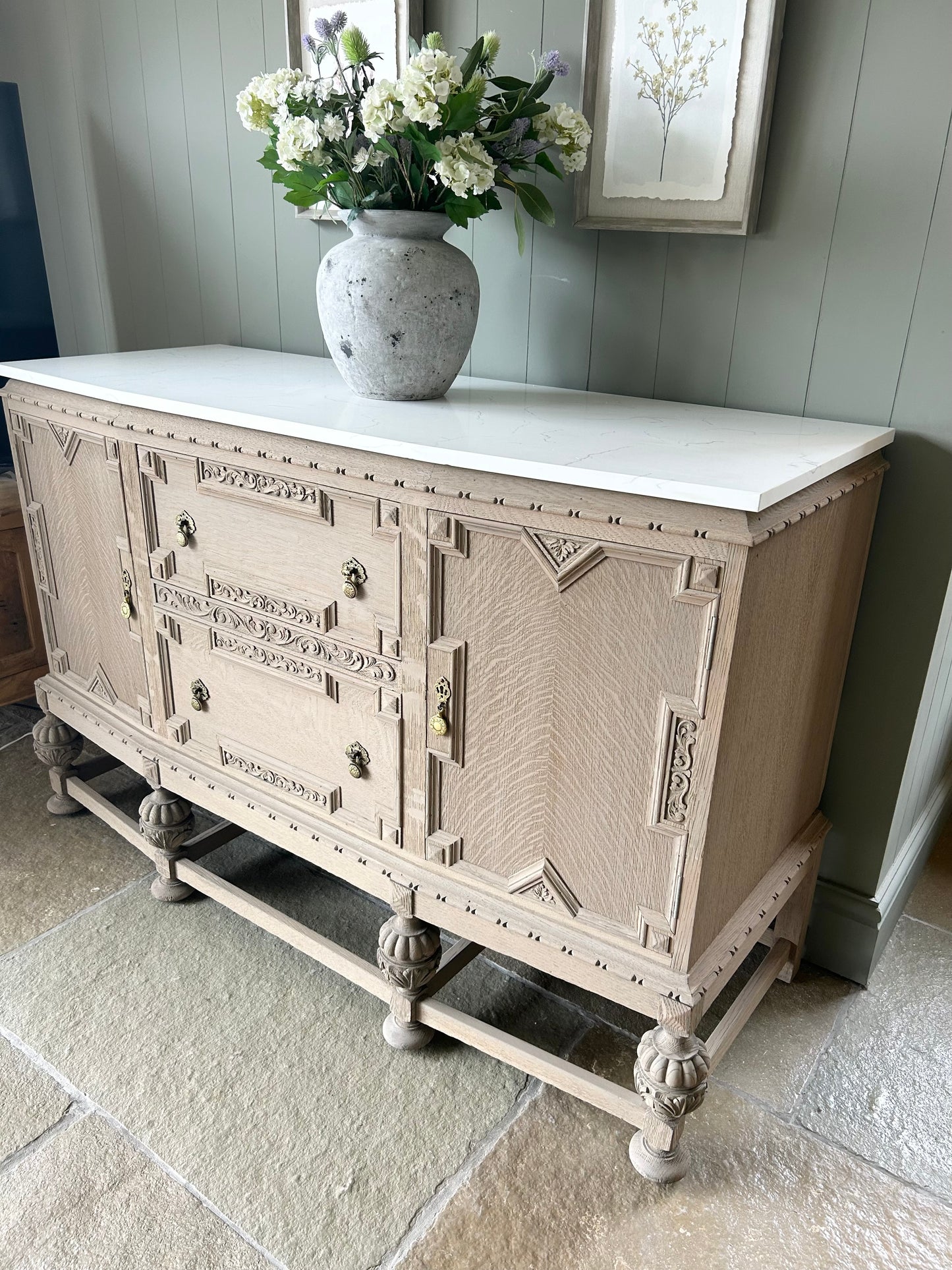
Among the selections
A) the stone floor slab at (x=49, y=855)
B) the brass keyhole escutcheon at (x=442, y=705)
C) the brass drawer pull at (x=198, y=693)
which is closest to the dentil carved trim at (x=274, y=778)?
the brass drawer pull at (x=198, y=693)

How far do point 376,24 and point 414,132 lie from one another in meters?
0.62

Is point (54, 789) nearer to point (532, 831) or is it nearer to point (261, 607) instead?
point (261, 607)

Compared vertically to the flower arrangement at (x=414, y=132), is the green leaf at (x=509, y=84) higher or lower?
higher

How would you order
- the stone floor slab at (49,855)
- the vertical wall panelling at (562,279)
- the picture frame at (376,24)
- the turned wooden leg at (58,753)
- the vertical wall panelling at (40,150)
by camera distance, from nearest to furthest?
the vertical wall panelling at (562,279), the picture frame at (376,24), the stone floor slab at (49,855), the turned wooden leg at (58,753), the vertical wall panelling at (40,150)

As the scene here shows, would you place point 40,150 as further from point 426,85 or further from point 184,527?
point 426,85

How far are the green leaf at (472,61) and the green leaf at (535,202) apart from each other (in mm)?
179

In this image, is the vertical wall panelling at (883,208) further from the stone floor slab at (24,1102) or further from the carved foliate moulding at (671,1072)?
the stone floor slab at (24,1102)

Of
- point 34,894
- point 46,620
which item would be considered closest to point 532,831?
point 34,894

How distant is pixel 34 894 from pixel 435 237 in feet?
5.37

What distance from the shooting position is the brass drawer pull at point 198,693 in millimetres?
1877

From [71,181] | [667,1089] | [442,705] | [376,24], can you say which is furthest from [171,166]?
[667,1089]

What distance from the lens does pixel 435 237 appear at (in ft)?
5.32

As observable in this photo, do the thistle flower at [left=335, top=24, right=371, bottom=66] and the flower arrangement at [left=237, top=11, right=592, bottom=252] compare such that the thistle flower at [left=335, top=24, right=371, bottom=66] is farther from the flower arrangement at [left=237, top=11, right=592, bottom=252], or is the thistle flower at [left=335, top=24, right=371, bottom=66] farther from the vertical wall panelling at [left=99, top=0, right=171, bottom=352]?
the vertical wall panelling at [left=99, top=0, right=171, bottom=352]

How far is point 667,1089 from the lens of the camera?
1.42 metres
